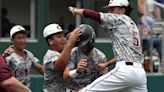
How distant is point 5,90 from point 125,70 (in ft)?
8.30

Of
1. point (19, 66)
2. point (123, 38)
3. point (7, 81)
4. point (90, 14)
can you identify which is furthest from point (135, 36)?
point (7, 81)

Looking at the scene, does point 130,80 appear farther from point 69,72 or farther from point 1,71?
point 1,71

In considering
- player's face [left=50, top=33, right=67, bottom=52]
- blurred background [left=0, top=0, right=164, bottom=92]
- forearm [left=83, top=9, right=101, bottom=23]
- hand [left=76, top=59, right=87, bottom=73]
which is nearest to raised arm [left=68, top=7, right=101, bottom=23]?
forearm [left=83, top=9, right=101, bottom=23]

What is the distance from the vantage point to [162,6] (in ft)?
37.1

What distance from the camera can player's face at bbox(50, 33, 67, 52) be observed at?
662 centimetres

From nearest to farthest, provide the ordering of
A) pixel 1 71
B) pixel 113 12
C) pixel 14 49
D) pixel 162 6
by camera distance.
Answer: pixel 1 71 < pixel 113 12 < pixel 14 49 < pixel 162 6

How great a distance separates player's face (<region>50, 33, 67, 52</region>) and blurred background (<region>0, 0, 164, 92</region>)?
3.69 meters

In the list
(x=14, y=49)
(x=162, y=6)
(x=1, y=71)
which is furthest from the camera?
(x=162, y=6)

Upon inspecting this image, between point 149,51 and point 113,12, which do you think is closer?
point 113,12

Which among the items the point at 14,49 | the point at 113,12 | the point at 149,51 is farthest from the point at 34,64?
the point at 149,51

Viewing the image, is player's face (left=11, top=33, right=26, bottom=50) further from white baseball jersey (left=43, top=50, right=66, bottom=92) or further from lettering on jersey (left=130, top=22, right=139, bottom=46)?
lettering on jersey (left=130, top=22, right=139, bottom=46)

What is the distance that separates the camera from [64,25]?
10.6 m

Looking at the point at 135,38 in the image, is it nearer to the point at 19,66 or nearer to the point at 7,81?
the point at 19,66

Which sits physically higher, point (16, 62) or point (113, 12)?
point (113, 12)
